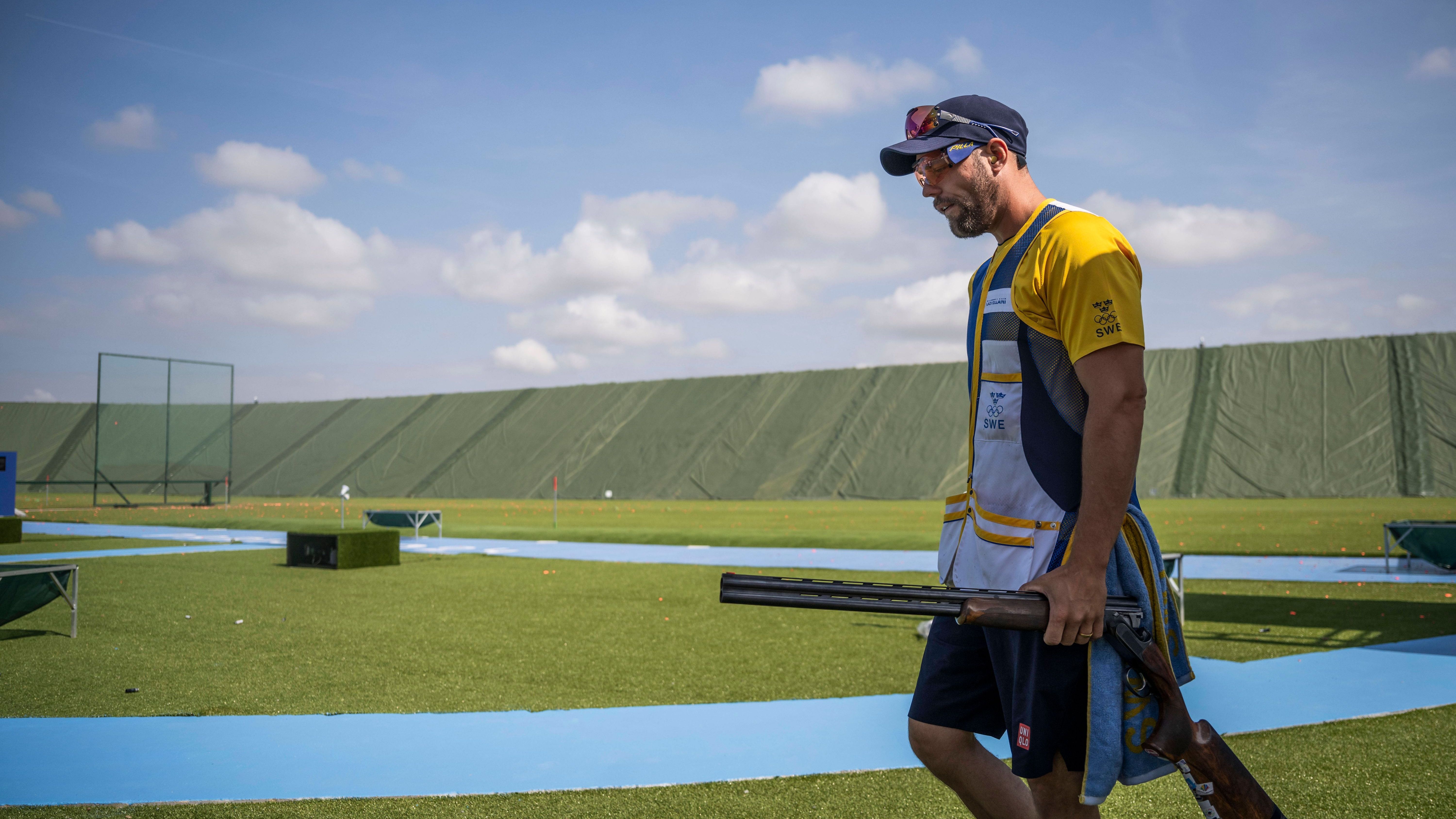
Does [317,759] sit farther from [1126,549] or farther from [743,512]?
[743,512]

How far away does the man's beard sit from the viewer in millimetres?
2402

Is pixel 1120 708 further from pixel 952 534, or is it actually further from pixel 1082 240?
pixel 1082 240

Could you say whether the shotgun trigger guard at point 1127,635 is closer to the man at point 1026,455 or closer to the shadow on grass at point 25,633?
the man at point 1026,455

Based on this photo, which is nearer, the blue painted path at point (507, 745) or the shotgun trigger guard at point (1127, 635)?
the shotgun trigger guard at point (1127, 635)

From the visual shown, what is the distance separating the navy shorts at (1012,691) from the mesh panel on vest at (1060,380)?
0.50 meters

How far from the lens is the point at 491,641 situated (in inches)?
317

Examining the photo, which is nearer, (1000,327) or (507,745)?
(1000,327)

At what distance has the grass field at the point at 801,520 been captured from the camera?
18125 mm

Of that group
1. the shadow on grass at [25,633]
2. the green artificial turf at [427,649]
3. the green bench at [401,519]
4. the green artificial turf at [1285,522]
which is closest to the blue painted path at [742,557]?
the green bench at [401,519]

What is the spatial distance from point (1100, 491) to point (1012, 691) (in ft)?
1.87

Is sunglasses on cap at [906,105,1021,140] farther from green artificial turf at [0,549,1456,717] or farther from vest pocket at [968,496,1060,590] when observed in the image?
green artificial turf at [0,549,1456,717]

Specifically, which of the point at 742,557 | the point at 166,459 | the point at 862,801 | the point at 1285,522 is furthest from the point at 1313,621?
the point at 166,459

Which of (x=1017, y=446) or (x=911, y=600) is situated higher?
(x=1017, y=446)

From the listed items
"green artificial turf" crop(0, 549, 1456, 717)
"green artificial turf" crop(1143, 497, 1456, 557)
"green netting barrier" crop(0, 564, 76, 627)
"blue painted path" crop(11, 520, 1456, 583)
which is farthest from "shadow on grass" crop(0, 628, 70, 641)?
"green artificial turf" crop(1143, 497, 1456, 557)
